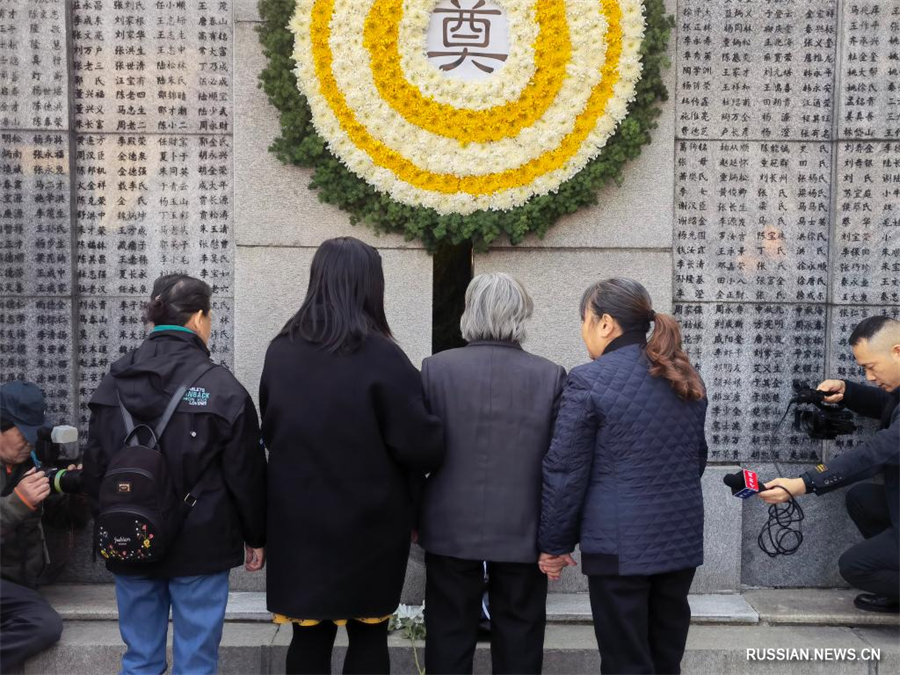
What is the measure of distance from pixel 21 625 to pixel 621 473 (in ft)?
9.80

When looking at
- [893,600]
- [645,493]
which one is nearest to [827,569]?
[893,600]

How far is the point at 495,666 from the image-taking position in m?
3.67

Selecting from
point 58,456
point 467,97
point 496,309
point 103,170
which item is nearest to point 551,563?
point 496,309

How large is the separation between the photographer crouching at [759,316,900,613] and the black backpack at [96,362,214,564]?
260cm

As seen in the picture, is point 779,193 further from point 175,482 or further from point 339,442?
point 175,482

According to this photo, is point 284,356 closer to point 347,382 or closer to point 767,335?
point 347,382

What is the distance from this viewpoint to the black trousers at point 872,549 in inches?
187

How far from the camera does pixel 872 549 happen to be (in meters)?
4.79

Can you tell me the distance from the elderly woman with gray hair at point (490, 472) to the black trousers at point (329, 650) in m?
0.26

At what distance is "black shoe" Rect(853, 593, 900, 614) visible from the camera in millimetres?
4883

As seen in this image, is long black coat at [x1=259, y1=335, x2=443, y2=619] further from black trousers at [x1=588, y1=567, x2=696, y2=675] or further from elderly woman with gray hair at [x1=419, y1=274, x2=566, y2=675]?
black trousers at [x1=588, y1=567, x2=696, y2=675]

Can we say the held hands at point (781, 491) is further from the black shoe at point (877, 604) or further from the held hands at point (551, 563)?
the black shoe at point (877, 604)

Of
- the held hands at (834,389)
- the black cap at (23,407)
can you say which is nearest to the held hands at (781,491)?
the held hands at (834,389)

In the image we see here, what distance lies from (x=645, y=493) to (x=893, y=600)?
7.79ft
